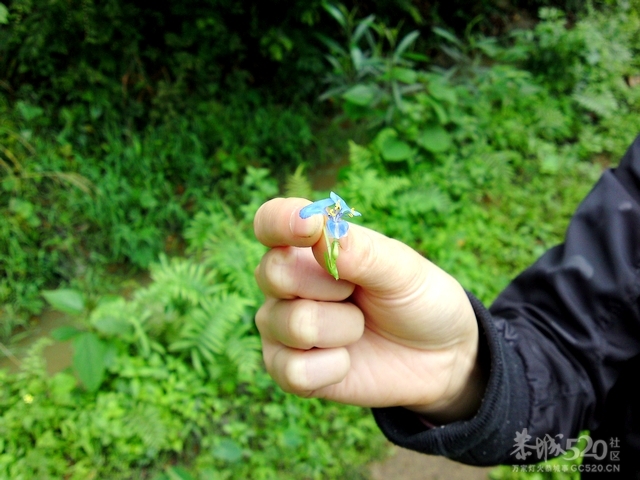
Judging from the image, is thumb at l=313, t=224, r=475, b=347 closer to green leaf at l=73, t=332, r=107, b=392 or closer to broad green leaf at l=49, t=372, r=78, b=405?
green leaf at l=73, t=332, r=107, b=392

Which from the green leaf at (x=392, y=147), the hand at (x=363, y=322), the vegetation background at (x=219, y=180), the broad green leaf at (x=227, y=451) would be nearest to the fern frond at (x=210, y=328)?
the vegetation background at (x=219, y=180)

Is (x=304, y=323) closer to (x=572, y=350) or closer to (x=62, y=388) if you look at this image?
(x=572, y=350)

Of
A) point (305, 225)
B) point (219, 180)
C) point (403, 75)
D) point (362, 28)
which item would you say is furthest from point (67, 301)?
point (362, 28)

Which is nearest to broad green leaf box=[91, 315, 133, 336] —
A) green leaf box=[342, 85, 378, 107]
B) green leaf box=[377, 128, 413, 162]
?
green leaf box=[377, 128, 413, 162]

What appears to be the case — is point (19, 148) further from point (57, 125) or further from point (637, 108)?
point (637, 108)

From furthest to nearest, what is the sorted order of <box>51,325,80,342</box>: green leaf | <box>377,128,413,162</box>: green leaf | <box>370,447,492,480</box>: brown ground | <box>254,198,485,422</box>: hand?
<box>377,128,413,162</box>: green leaf → <box>370,447,492,480</box>: brown ground → <box>51,325,80,342</box>: green leaf → <box>254,198,485,422</box>: hand

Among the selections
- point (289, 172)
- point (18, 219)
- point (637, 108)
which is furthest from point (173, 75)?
point (637, 108)
